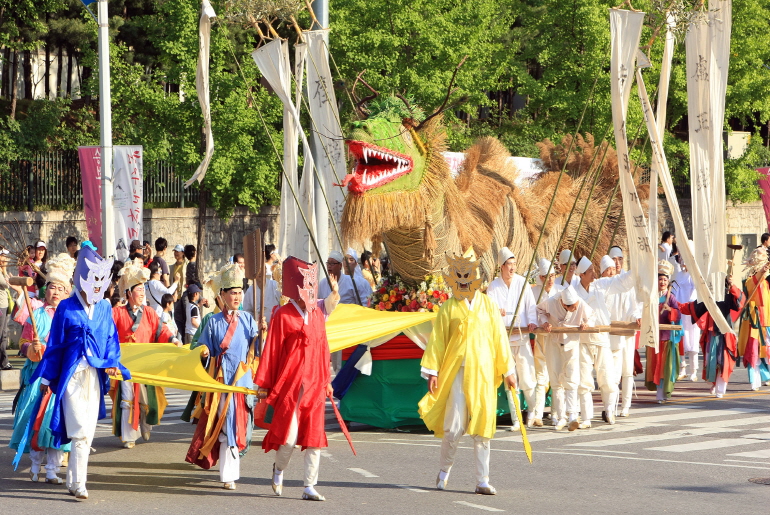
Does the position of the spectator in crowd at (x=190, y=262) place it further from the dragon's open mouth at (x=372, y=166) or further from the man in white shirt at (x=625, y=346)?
the man in white shirt at (x=625, y=346)

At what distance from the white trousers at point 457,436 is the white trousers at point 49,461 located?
2.86 meters

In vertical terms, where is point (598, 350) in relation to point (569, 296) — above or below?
below

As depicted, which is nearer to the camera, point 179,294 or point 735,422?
point 735,422

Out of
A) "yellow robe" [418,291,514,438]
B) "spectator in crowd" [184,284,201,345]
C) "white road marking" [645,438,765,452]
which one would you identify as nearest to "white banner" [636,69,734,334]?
"white road marking" [645,438,765,452]

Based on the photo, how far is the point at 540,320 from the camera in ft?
37.4

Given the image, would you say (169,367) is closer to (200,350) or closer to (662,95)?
(200,350)

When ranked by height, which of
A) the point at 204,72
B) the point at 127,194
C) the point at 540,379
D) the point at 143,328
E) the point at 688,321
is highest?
the point at 204,72

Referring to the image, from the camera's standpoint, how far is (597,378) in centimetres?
1135

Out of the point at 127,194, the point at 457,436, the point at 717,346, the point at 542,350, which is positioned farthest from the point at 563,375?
the point at 127,194

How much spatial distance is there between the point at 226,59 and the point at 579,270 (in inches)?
474

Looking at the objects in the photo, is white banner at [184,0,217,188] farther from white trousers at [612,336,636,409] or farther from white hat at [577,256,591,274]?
white trousers at [612,336,636,409]

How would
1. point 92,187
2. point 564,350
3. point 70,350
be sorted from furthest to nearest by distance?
Answer: point 92,187
point 564,350
point 70,350

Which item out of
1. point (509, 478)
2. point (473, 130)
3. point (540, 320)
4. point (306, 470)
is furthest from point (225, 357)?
point (473, 130)

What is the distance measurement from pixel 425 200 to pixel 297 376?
3.88 metres
